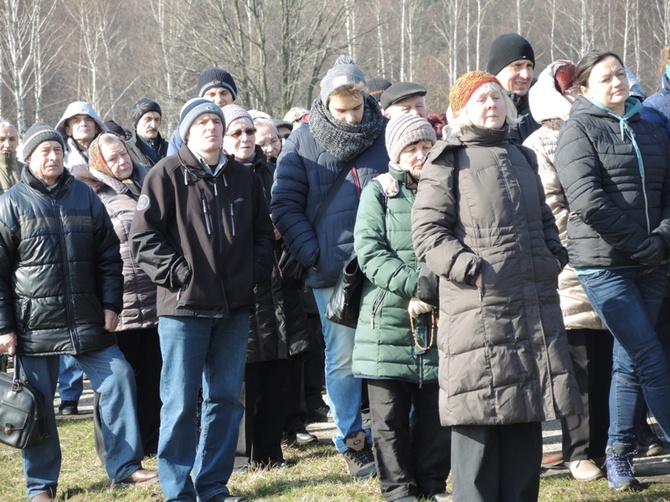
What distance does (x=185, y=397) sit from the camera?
4.99 meters

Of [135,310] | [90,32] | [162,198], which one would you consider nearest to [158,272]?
[162,198]

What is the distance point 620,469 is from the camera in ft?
16.6

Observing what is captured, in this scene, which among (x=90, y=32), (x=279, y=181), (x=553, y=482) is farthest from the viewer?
(x=90, y=32)

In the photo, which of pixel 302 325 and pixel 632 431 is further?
pixel 302 325

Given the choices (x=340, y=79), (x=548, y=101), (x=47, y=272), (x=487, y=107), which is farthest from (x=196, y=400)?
(x=548, y=101)

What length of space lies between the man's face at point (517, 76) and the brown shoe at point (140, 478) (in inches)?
135

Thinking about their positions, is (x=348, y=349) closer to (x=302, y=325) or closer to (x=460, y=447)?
(x=302, y=325)

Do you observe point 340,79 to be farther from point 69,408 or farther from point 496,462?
point 69,408

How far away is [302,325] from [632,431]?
2067mm

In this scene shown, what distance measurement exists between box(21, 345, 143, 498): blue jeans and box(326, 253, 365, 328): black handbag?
144 cm

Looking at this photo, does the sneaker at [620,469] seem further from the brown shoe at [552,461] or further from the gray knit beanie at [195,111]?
the gray knit beanie at [195,111]

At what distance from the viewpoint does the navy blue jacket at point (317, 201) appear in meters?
5.50

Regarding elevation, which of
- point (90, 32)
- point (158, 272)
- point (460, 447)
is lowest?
point (460, 447)

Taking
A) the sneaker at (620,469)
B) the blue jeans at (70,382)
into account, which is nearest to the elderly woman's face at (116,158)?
the blue jeans at (70,382)
